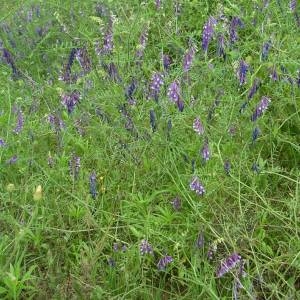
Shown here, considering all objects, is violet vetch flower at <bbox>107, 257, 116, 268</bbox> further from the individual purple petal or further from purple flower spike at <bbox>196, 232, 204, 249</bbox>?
the individual purple petal

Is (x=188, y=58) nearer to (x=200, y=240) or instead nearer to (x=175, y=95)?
(x=175, y=95)

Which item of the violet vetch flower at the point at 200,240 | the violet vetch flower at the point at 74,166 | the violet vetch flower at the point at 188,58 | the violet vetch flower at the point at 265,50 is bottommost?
the violet vetch flower at the point at 74,166

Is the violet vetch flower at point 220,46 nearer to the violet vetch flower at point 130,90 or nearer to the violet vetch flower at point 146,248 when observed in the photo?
the violet vetch flower at point 130,90

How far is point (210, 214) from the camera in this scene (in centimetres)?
235

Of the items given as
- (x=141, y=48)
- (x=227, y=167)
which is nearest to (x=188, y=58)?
(x=141, y=48)

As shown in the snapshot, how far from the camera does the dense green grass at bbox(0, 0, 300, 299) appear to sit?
214 centimetres

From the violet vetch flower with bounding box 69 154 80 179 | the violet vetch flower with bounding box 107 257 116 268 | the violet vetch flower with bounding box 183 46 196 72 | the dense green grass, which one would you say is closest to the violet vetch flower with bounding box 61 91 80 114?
the dense green grass

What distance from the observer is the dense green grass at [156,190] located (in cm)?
214

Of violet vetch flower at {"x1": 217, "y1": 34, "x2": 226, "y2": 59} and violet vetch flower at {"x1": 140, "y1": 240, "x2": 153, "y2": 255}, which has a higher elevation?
violet vetch flower at {"x1": 217, "y1": 34, "x2": 226, "y2": 59}

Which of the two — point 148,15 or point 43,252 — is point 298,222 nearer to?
point 43,252

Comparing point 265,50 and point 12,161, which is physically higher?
point 265,50

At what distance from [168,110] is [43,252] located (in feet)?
2.67

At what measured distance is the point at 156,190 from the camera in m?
2.52

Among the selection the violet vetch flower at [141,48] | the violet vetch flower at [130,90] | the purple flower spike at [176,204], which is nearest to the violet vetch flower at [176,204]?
the purple flower spike at [176,204]
